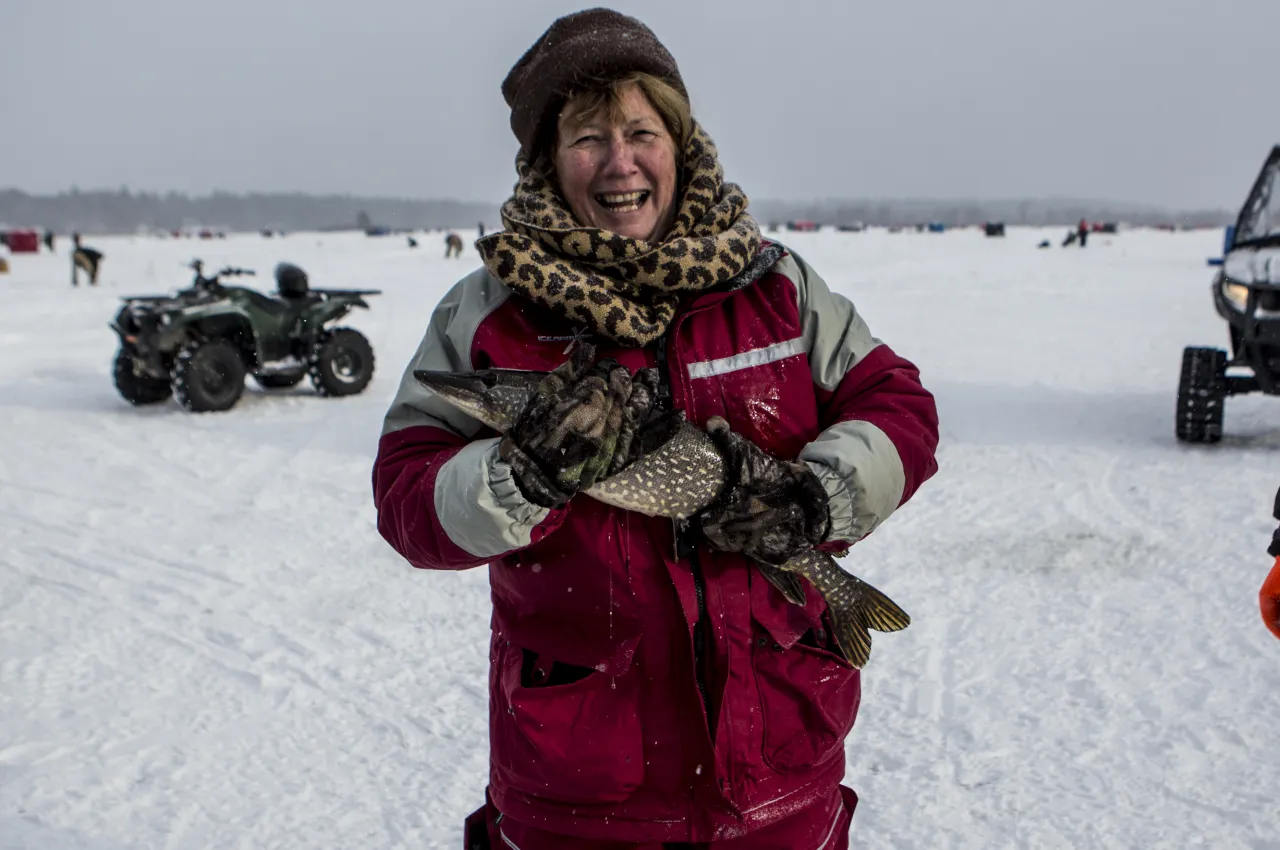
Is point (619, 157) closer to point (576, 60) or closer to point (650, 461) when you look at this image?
point (576, 60)

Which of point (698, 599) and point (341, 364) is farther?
point (341, 364)

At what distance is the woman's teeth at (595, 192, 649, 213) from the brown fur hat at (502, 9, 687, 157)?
0.20 metres

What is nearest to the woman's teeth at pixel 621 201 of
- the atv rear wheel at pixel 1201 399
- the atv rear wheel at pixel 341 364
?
the atv rear wheel at pixel 1201 399

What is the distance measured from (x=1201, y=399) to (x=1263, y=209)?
195 cm

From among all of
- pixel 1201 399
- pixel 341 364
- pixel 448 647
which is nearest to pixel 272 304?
pixel 341 364

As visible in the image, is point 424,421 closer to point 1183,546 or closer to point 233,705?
point 233,705

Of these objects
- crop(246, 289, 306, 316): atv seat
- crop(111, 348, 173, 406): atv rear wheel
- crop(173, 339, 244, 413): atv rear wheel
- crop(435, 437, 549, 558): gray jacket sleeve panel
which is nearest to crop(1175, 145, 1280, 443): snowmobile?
crop(435, 437, 549, 558): gray jacket sleeve panel

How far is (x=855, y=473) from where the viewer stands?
171 centimetres

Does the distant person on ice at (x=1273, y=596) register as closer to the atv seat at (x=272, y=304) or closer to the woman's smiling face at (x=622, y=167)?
the woman's smiling face at (x=622, y=167)

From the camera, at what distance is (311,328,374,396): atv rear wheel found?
10.2 meters

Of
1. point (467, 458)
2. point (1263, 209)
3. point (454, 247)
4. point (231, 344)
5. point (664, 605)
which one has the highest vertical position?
point (454, 247)

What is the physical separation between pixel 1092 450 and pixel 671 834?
21.2 ft

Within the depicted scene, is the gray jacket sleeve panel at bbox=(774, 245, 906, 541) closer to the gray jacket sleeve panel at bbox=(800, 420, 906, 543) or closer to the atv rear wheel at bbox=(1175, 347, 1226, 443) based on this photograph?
the gray jacket sleeve panel at bbox=(800, 420, 906, 543)

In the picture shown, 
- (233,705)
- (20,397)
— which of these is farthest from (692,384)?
(20,397)
